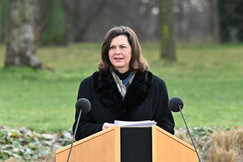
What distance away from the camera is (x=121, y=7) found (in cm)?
5119

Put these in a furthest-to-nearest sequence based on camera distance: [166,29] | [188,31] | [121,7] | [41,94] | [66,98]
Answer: [188,31] < [121,7] < [166,29] < [41,94] < [66,98]

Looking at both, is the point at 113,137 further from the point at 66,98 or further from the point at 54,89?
the point at 54,89

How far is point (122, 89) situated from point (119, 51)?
327 mm

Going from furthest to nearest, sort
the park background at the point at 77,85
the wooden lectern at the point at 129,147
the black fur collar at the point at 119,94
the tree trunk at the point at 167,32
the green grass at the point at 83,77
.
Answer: the tree trunk at the point at 167,32 < the green grass at the point at 83,77 < the park background at the point at 77,85 < the black fur collar at the point at 119,94 < the wooden lectern at the point at 129,147

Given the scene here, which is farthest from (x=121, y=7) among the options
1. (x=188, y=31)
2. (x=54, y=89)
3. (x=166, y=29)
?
(x=54, y=89)

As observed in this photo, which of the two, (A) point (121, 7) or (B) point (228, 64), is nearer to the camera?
(B) point (228, 64)

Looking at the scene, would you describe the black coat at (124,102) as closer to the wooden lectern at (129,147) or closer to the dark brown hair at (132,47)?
the dark brown hair at (132,47)

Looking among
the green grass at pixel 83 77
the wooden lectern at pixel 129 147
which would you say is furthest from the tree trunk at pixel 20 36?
the wooden lectern at pixel 129 147

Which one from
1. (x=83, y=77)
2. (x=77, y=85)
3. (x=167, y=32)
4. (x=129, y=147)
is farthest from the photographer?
(x=167, y=32)

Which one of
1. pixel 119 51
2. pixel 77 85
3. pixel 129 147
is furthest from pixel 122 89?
pixel 77 85

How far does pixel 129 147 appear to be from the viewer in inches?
135

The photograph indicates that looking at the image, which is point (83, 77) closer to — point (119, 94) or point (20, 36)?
point (20, 36)

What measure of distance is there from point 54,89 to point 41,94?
1014mm

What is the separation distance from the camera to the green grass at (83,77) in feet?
29.9
